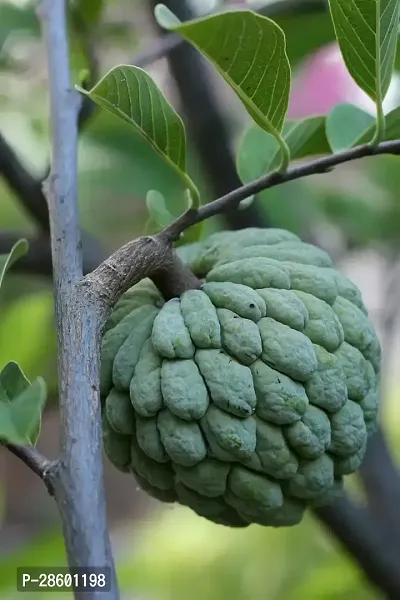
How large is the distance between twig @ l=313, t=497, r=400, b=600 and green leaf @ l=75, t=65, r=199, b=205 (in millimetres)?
975

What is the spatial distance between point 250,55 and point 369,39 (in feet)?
0.44

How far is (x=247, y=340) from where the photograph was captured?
0.88 meters

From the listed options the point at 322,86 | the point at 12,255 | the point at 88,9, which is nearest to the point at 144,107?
the point at 12,255

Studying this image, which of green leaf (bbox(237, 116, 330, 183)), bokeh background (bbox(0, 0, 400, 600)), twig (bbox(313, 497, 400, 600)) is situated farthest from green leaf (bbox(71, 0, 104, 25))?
twig (bbox(313, 497, 400, 600))

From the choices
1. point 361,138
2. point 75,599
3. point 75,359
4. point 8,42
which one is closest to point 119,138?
point 8,42

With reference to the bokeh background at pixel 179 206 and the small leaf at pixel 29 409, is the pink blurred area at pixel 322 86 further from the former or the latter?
the small leaf at pixel 29 409

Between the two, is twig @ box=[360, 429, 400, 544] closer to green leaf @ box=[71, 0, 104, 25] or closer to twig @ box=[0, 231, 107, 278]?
twig @ box=[0, 231, 107, 278]

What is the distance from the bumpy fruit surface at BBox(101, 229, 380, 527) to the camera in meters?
0.87

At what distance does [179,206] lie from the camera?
1820 mm

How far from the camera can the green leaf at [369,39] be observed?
79cm

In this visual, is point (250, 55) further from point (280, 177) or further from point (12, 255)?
point (12, 255)

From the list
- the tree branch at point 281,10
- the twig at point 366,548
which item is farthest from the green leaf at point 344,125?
the twig at point 366,548

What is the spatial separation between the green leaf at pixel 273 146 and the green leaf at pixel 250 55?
0.50 feet

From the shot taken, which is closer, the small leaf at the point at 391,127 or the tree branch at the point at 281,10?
the small leaf at the point at 391,127
